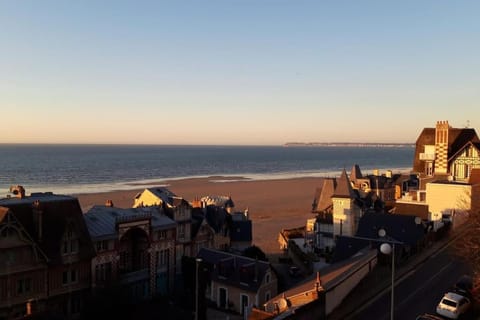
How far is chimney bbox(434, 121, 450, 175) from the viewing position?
5547 centimetres

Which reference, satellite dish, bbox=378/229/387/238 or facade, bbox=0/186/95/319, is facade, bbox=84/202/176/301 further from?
satellite dish, bbox=378/229/387/238

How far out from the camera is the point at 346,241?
3453 centimetres

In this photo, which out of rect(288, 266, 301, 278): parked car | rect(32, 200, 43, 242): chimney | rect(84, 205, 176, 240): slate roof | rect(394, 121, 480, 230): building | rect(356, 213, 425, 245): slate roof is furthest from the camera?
rect(394, 121, 480, 230): building

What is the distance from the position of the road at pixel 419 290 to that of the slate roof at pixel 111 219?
19.1 meters

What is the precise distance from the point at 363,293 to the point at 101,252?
61.1ft

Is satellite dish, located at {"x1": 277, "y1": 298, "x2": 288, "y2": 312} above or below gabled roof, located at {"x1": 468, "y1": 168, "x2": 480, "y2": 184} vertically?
below

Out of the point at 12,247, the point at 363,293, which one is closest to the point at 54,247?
the point at 12,247

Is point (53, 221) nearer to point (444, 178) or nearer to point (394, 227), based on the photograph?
point (394, 227)

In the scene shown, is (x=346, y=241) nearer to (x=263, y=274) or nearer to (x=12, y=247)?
(x=263, y=274)

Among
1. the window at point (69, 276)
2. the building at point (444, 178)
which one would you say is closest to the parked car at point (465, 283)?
the building at point (444, 178)

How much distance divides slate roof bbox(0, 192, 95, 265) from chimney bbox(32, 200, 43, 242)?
130mm

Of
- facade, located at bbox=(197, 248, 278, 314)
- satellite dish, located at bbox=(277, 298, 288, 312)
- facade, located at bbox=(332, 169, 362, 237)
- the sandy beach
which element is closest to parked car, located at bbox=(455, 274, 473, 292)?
satellite dish, located at bbox=(277, 298, 288, 312)

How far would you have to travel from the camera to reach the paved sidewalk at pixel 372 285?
77.6 ft

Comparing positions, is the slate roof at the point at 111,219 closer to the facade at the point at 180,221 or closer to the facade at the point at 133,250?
the facade at the point at 133,250
